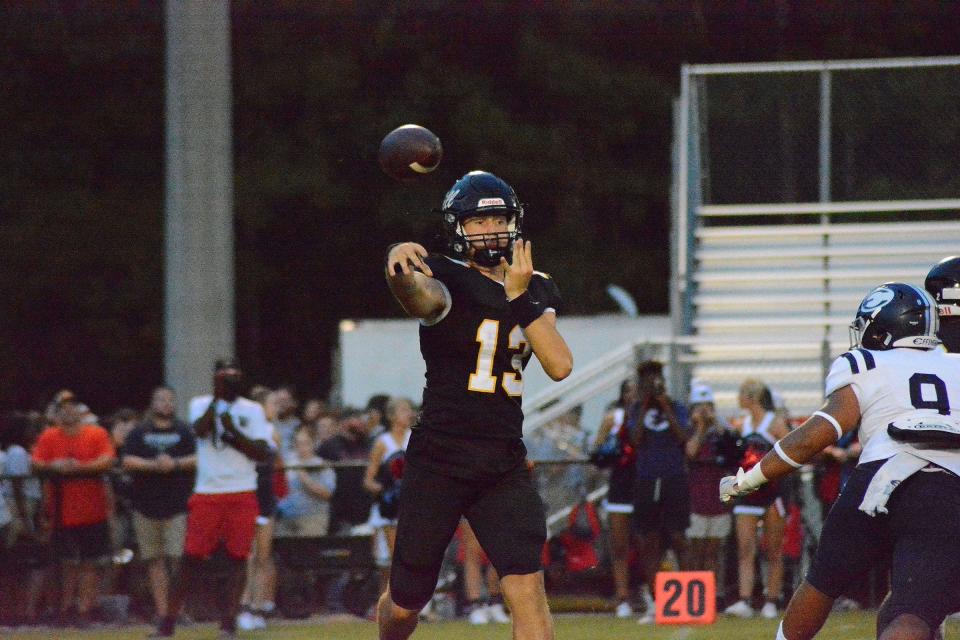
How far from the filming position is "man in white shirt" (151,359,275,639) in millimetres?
11062

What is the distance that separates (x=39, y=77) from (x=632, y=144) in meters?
9.20

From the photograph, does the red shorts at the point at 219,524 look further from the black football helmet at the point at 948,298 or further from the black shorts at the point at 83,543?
the black football helmet at the point at 948,298

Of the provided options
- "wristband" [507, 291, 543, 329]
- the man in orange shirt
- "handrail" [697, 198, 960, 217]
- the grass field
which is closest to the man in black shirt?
the man in orange shirt

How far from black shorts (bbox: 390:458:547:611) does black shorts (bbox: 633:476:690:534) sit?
5.69 meters

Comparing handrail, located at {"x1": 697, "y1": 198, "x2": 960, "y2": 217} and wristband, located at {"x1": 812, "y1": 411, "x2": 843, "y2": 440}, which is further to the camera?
handrail, located at {"x1": 697, "y1": 198, "x2": 960, "y2": 217}

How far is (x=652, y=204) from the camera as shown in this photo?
27.5 metres

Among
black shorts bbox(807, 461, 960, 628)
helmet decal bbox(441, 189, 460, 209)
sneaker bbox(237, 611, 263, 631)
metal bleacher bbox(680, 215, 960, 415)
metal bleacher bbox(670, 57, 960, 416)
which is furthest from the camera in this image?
metal bleacher bbox(670, 57, 960, 416)

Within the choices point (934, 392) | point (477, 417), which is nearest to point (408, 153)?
point (477, 417)

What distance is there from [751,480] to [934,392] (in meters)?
0.73

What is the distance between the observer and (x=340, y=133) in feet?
86.7

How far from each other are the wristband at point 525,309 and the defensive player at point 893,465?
998 mm

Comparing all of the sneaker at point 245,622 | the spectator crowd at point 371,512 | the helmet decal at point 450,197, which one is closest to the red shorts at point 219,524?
the spectator crowd at point 371,512

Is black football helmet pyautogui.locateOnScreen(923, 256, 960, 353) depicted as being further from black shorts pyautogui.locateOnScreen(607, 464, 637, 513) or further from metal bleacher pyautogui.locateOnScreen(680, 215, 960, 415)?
metal bleacher pyautogui.locateOnScreen(680, 215, 960, 415)

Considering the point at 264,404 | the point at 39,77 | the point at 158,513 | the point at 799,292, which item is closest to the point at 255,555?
the point at 158,513
